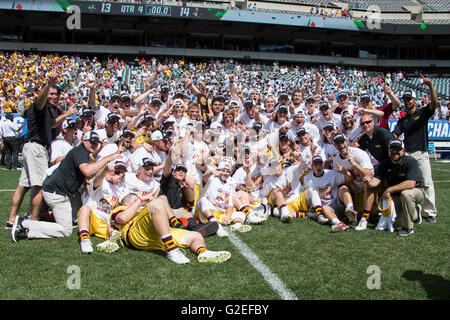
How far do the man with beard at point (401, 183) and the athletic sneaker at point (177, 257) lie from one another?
3.19m

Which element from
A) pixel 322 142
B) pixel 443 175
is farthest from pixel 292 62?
pixel 322 142

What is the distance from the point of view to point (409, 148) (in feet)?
22.2

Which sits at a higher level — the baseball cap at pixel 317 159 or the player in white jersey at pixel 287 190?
the baseball cap at pixel 317 159

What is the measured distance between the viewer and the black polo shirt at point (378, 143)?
21.1 feet

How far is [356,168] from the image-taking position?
6152 mm

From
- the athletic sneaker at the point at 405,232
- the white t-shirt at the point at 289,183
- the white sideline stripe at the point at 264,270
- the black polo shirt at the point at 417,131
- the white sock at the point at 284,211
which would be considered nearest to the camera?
the white sideline stripe at the point at 264,270

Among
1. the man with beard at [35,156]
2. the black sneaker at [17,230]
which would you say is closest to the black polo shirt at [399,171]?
the man with beard at [35,156]

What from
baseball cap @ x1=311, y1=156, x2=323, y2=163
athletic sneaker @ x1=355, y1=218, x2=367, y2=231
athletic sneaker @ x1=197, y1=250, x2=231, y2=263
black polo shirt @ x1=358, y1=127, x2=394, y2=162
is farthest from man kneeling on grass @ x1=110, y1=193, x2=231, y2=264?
black polo shirt @ x1=358, y1=127, x2=394, y2=162

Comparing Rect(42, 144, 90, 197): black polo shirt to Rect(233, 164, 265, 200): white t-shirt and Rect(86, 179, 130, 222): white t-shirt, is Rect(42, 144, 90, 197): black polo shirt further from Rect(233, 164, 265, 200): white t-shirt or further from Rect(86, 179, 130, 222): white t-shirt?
Rect(233, 164, 265, 200): white t-shirt

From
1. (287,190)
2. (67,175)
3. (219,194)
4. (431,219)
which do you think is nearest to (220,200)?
(219,194)

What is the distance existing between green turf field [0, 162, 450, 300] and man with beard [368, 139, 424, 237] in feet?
1.06

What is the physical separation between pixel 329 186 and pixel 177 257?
321cm

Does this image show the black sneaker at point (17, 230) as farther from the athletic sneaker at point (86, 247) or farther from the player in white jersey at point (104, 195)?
the athletic sneaker at point (86, 247)
